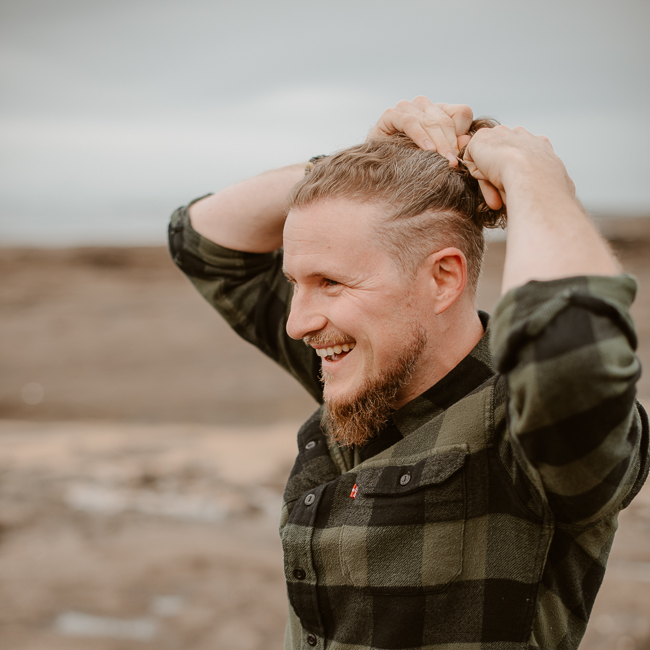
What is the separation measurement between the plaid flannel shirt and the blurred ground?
7.54 ft

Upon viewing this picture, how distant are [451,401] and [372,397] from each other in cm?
23

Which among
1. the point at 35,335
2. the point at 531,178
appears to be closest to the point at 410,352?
the point at 531,178

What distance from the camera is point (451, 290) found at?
1.68 meters

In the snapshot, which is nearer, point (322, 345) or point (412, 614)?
point (412, 614)

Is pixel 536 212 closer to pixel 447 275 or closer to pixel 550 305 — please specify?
pixel 550 305

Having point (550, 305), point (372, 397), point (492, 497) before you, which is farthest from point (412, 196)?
point (492, 497)

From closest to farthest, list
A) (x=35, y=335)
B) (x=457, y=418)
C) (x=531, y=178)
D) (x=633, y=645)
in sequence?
(x=531, y=178) → (x=457, y=418) → (x=633, y=645) → (x=35, y=335)

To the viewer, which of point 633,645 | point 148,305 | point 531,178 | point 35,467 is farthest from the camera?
point 148,305

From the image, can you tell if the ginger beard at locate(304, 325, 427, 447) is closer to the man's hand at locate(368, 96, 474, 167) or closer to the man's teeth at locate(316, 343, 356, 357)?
the man's teeth at locate(316, 343, 356, 357)

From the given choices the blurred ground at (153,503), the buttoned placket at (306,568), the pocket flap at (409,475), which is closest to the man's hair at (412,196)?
the pocket flap at (409,475)

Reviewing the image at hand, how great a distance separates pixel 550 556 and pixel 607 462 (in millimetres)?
399

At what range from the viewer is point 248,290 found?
2311 mm

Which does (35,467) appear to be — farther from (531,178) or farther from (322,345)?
(531,178)

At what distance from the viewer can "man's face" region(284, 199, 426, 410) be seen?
163 centimetres
